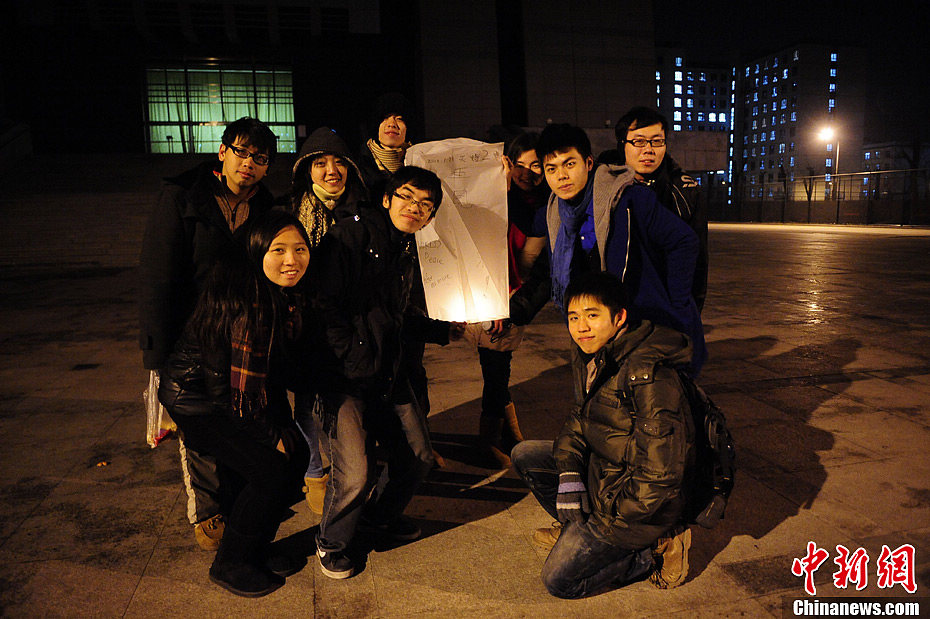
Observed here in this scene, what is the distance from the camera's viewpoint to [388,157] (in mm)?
3645

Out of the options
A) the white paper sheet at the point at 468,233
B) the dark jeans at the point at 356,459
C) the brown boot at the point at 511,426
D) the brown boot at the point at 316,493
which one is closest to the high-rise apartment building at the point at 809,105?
the brown boot at the point at 511,426

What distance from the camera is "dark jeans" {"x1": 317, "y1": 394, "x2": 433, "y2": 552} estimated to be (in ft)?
8.48

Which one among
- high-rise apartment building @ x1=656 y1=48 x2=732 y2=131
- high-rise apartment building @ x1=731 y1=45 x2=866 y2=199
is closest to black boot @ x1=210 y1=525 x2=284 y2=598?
high-rise apartment building @ x1=731 y1=45 x2=866 y2=199

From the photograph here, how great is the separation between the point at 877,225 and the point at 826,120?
8210 cm

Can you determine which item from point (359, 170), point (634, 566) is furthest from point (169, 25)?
point (634, 566)

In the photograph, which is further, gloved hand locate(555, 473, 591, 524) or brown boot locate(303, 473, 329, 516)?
brown boot locate(303, 473, 329, 516)

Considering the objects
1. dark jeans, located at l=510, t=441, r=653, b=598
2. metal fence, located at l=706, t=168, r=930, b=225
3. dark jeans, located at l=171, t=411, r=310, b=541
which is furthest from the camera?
metal fence, located at l=706, t=168, r=930, b=225

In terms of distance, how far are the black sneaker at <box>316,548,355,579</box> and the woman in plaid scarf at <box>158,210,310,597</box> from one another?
0.19 metres

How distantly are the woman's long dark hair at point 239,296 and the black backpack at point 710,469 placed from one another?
5.44 ft

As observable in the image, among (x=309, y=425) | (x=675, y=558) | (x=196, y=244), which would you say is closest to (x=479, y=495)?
(x=309, y=425)

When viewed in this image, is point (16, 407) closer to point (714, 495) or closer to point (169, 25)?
Result: point (714, 495)

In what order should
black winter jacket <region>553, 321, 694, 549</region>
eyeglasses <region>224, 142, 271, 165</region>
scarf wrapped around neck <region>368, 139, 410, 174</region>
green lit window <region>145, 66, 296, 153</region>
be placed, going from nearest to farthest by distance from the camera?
black winter jacket <region>553, 321, 694, 549</region> → eyeglasses <region>224, 142, 271, 165</region> → scarf wrapped around neck <region>368, 139, 410, 174</region> → green lit window <region>145, 66, 296, 153</region>

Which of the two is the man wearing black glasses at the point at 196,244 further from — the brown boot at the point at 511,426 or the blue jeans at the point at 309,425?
the brown boot at the point at 511,426

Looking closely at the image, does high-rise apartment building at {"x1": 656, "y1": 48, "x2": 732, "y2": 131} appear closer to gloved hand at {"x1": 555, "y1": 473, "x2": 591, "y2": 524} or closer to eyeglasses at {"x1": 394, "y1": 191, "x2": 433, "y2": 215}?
eyeglasses at {"x1": 394, "y1": 191, "x2": 433, "y2": 215}
